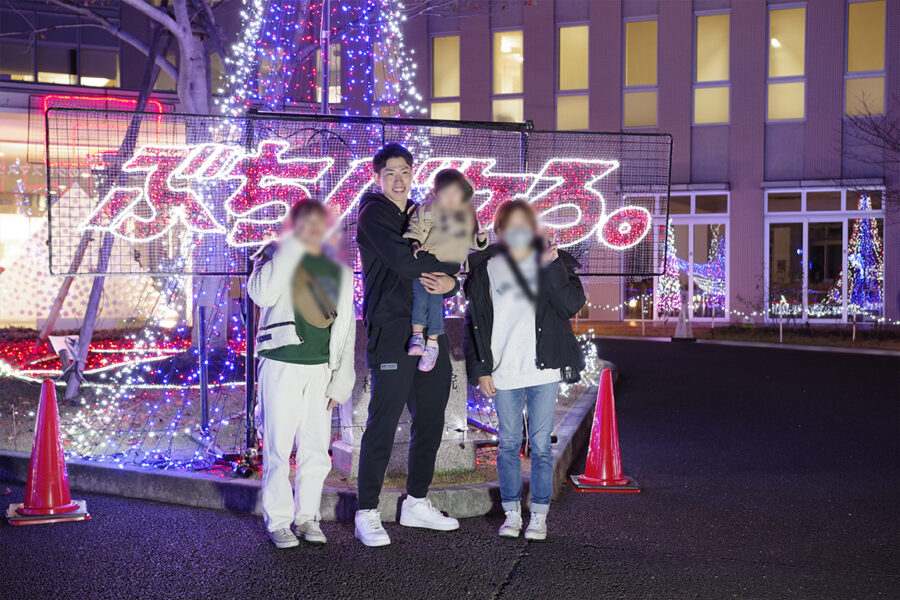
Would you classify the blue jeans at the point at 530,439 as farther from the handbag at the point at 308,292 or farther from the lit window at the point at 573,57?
the lit window at the point at 573,57

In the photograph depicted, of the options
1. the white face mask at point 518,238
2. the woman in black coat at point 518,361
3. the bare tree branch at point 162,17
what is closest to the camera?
the white face mask at point 518,238

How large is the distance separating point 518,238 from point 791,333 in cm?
2018

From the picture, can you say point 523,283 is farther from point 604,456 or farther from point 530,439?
point 604,456

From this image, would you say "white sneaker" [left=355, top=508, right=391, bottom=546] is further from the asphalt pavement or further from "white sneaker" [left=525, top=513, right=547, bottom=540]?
"white sneaker" [left=525, top=513, right=547, bottom=540]

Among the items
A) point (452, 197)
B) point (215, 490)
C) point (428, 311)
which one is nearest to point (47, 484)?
point (215, 490)

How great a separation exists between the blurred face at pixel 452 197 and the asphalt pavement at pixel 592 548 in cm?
320

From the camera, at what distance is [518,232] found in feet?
2.92

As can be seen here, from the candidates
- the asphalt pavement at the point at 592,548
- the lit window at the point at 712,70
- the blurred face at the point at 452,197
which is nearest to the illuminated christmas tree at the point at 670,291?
→ the lit window at the point at 712,70

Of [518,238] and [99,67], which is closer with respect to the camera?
[518,238]

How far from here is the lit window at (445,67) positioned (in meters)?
24.8

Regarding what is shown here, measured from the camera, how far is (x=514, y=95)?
79.4ft

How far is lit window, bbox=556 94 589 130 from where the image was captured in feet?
78.3

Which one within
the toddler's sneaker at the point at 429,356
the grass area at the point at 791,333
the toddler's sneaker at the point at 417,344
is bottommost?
the grass area at the point at 791,333

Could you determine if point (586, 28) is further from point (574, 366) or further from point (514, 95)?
point (574, 366)
